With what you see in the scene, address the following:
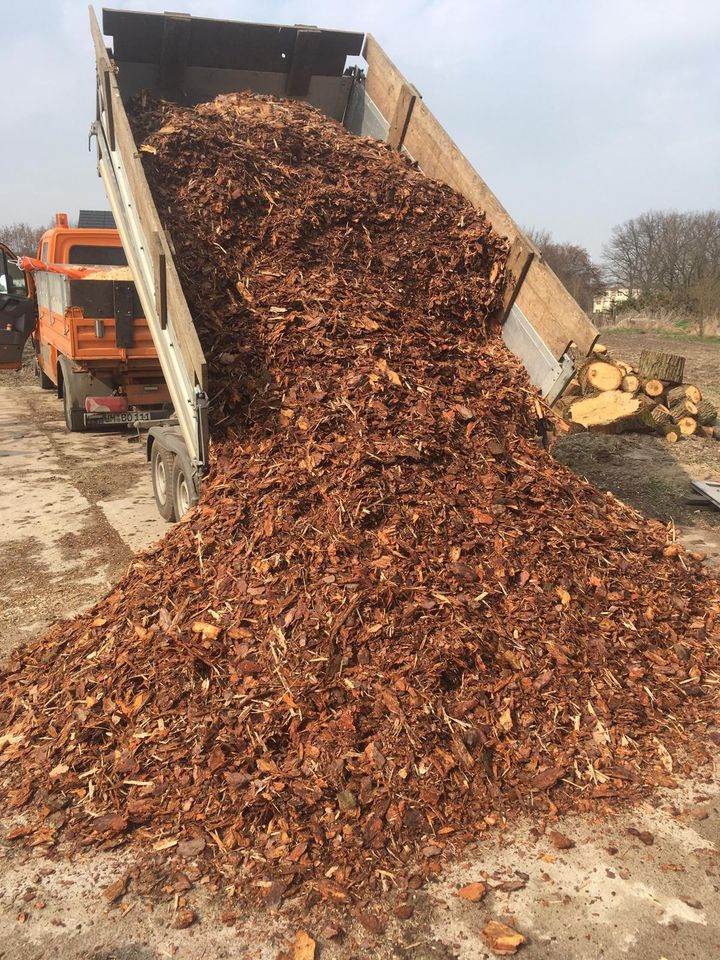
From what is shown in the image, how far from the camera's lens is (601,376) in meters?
10.9

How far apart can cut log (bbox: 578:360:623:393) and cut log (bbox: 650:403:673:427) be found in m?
0.66

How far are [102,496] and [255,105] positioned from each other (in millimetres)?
4162

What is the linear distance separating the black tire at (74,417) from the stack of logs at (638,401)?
6.97 m

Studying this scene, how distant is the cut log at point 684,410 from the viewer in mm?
10867

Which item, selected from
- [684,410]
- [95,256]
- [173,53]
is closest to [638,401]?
[684,410]

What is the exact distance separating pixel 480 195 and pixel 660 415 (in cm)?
629

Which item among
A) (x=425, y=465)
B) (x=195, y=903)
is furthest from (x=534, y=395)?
(x=195, y=903)

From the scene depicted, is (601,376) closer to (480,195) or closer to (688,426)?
(688,426)

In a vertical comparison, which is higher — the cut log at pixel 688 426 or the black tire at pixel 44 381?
the black tire at pixel 44 381

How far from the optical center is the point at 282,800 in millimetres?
3107

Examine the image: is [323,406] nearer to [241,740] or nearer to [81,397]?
[241,740]

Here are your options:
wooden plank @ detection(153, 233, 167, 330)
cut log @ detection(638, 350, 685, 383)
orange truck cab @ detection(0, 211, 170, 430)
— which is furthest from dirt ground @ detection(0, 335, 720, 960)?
cut log @ detection(638, 350, 685, 383)

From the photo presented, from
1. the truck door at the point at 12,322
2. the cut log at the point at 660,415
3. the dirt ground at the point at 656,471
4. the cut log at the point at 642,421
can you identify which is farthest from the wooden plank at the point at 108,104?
the cut log at the point at 660,415

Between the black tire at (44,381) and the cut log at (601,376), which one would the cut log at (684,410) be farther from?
the black tire at (44,381)
